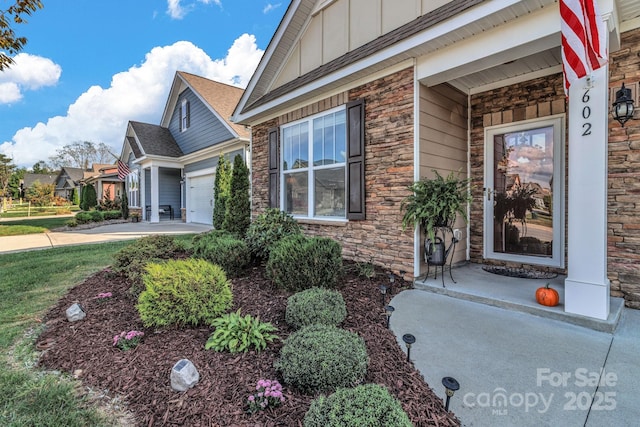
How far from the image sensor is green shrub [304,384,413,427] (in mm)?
1353

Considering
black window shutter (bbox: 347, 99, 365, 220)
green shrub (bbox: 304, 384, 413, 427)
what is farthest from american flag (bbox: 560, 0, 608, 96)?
green shrub (bbox: 304, 384, 413, 427)

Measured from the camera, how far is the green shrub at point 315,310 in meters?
2.67

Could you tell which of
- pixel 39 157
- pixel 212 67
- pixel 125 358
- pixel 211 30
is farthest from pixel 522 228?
pixel 39 157

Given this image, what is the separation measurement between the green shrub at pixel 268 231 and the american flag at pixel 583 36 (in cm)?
397

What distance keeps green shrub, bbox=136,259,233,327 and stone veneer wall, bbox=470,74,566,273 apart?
13.4ft

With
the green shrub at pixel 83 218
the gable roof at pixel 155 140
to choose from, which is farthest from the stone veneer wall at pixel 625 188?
the green shrub at pixel 83 218

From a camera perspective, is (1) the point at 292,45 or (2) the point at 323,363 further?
(1) the point at 292,45

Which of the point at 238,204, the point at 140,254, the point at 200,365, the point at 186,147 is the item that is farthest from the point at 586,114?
the point at 186,147

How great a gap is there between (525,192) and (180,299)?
4824mm

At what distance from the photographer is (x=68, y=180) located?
39.5 meters

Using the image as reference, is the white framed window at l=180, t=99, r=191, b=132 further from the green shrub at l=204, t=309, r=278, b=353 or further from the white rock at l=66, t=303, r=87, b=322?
the green shrub at l=204, t=309, r=278, b=353

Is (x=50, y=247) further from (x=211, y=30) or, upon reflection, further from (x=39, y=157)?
(x=39, y=157)

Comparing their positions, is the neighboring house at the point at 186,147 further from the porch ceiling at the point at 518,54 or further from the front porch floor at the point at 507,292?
the front porch floor at the point at 507,292

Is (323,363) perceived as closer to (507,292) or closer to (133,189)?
(507,292)
